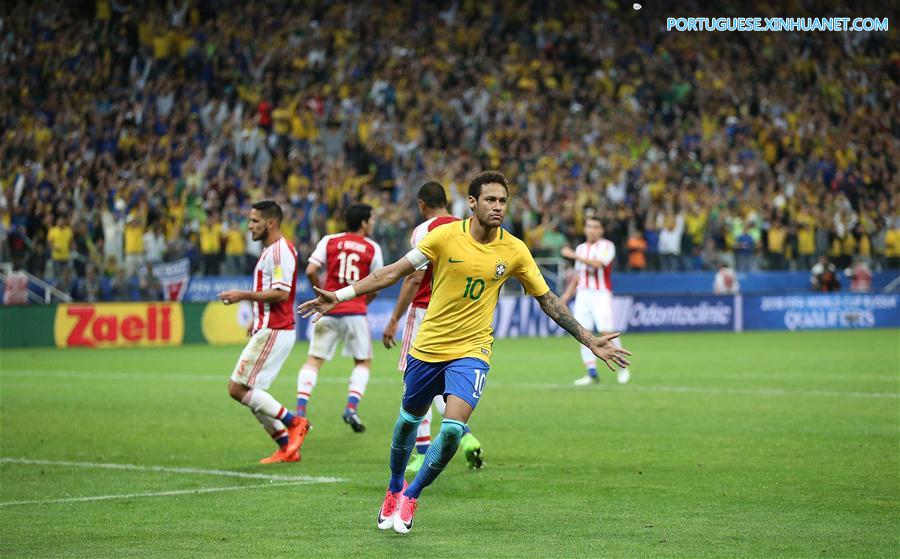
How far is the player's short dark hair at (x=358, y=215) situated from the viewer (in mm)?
14031

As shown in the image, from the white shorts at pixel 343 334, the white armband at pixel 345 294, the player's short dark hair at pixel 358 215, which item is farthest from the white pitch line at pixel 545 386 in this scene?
the white armband at pixel 345 294

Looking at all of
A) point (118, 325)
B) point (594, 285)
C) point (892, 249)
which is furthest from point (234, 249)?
point (892, 249)

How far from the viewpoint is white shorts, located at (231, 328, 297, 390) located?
12180 mm

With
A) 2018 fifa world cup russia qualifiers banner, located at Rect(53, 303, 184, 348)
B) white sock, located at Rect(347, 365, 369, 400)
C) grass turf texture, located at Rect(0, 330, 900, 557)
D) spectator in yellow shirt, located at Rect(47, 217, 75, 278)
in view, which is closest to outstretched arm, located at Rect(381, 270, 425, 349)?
grass turf texture, located at Rect(0, 330, 900, 557)

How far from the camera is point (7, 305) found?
29641 mm

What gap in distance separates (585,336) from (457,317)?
0.85 metres

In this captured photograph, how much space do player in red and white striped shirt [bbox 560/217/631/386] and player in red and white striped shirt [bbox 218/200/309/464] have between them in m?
9.02

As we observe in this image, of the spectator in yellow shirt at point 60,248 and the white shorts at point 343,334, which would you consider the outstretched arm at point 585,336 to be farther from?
the spectator in yellow shirt at point 60,248

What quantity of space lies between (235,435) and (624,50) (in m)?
30.6

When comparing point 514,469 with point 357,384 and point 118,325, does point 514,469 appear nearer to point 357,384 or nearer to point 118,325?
point 357,384

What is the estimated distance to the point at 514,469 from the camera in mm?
11609

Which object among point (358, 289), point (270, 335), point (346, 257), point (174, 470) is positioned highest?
point (346, 257)

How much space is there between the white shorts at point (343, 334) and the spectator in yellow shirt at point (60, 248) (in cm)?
1699

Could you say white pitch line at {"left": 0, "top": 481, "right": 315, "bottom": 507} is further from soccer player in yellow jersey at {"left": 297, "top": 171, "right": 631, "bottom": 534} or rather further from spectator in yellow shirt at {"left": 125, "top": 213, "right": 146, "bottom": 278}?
spectator in yellow shirt at {"left": 125, "top": 213, "right": 146, "bottom": 278}
